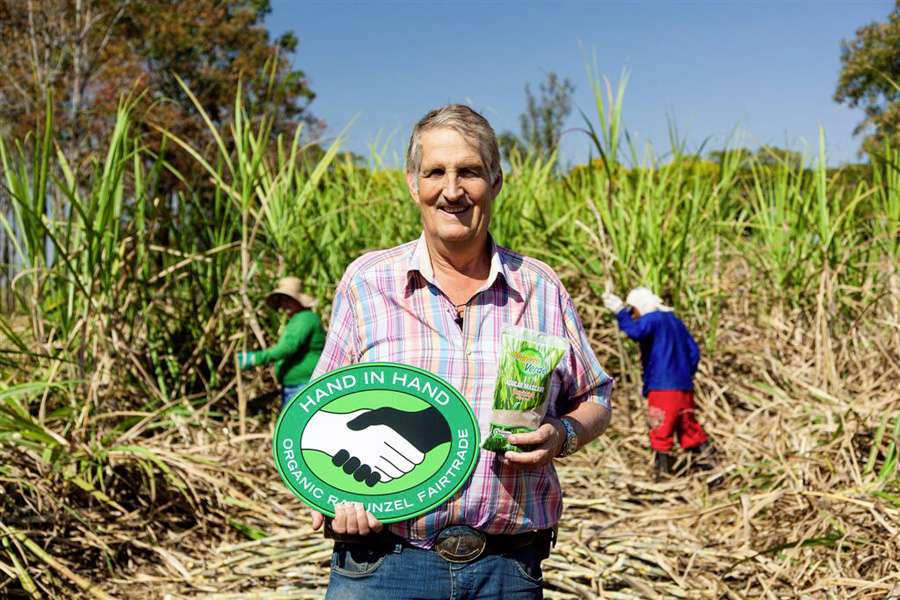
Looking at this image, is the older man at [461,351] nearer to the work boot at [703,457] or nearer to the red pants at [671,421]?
the red pants at [671,421]

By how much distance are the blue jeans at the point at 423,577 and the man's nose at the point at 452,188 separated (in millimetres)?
556

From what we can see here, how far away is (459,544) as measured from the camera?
129 centimetres

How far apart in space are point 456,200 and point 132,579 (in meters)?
1.81

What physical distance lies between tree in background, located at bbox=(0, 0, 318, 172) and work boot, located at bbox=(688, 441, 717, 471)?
Answer: 8.17 m

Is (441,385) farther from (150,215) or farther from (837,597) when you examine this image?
(150,215)

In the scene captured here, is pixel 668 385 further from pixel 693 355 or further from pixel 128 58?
pixel 128 58

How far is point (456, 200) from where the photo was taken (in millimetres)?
1351

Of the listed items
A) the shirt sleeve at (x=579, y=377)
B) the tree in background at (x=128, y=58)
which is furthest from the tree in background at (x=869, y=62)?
the shirt sleeve at (x=579, y=377)

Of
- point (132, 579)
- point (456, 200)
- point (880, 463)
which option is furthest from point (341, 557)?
point (880, 463)

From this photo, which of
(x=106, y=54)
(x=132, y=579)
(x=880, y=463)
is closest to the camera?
(x=132, y=579)

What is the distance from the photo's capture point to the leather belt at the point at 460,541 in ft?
4.24

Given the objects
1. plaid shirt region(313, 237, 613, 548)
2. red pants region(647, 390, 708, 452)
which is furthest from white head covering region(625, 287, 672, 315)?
plaid shirt region(313, 237, 613, 548)

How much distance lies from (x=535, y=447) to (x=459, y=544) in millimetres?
211

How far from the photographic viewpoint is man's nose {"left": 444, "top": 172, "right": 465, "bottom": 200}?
1.34 m
